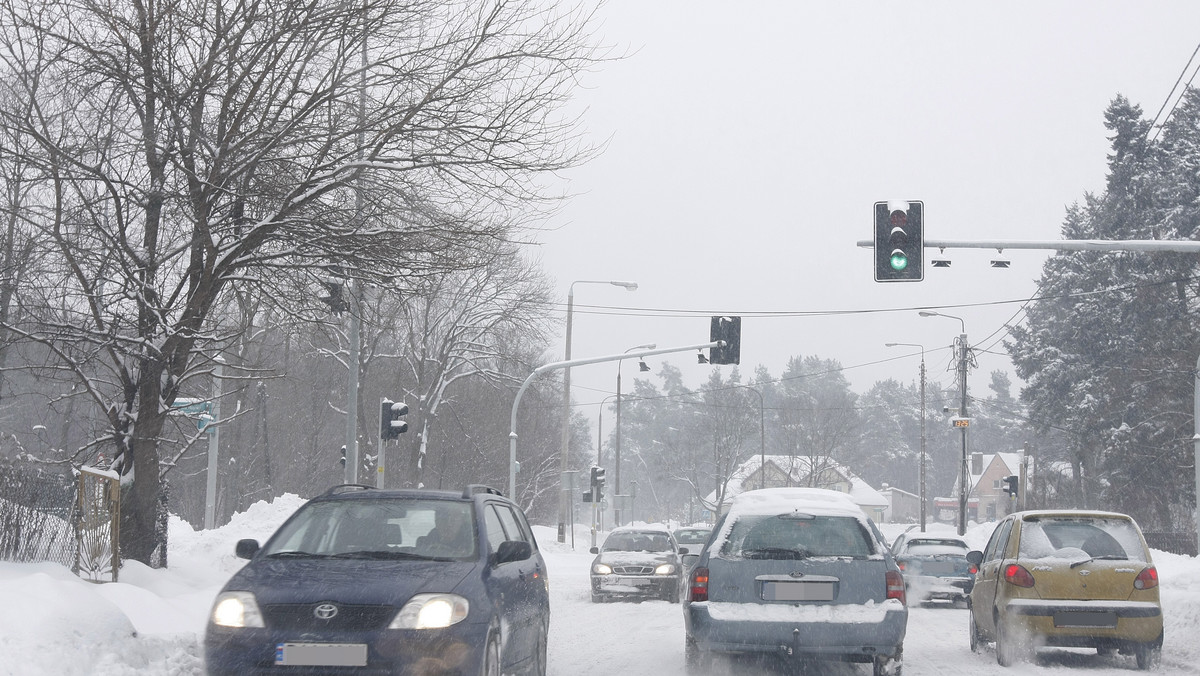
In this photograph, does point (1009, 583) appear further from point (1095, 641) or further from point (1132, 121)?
point (1132, 121)

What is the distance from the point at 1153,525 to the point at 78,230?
47.9m

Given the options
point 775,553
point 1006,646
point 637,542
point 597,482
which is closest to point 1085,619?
point 1006,646

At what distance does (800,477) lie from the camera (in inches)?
3356

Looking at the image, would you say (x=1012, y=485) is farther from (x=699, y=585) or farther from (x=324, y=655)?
(x=324, y=655)

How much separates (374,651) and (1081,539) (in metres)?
7.57

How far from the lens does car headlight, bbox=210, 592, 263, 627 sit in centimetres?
672

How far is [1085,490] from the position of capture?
56906 millimetres

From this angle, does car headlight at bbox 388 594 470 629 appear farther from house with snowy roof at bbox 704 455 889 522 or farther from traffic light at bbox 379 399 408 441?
house with snowy roof at bbox 704 455 889 522

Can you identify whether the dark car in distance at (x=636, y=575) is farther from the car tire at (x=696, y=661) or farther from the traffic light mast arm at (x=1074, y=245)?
the car tire at (x=696, y=661)

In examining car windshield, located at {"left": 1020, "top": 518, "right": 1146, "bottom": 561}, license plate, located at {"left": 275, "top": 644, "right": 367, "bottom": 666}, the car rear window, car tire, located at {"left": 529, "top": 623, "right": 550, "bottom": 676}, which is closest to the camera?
license plate, located at {"left": 275, "top": 644, "right": 367, "bottom": 666}

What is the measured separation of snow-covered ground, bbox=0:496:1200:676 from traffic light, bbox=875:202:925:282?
187 inches

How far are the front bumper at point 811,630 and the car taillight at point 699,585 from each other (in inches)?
8.3

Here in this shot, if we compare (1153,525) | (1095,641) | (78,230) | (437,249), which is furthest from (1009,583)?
(1153,525)

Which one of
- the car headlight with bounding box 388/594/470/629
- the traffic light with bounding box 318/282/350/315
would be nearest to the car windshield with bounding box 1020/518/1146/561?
the car headlight with bounding box 388/594/470/629
